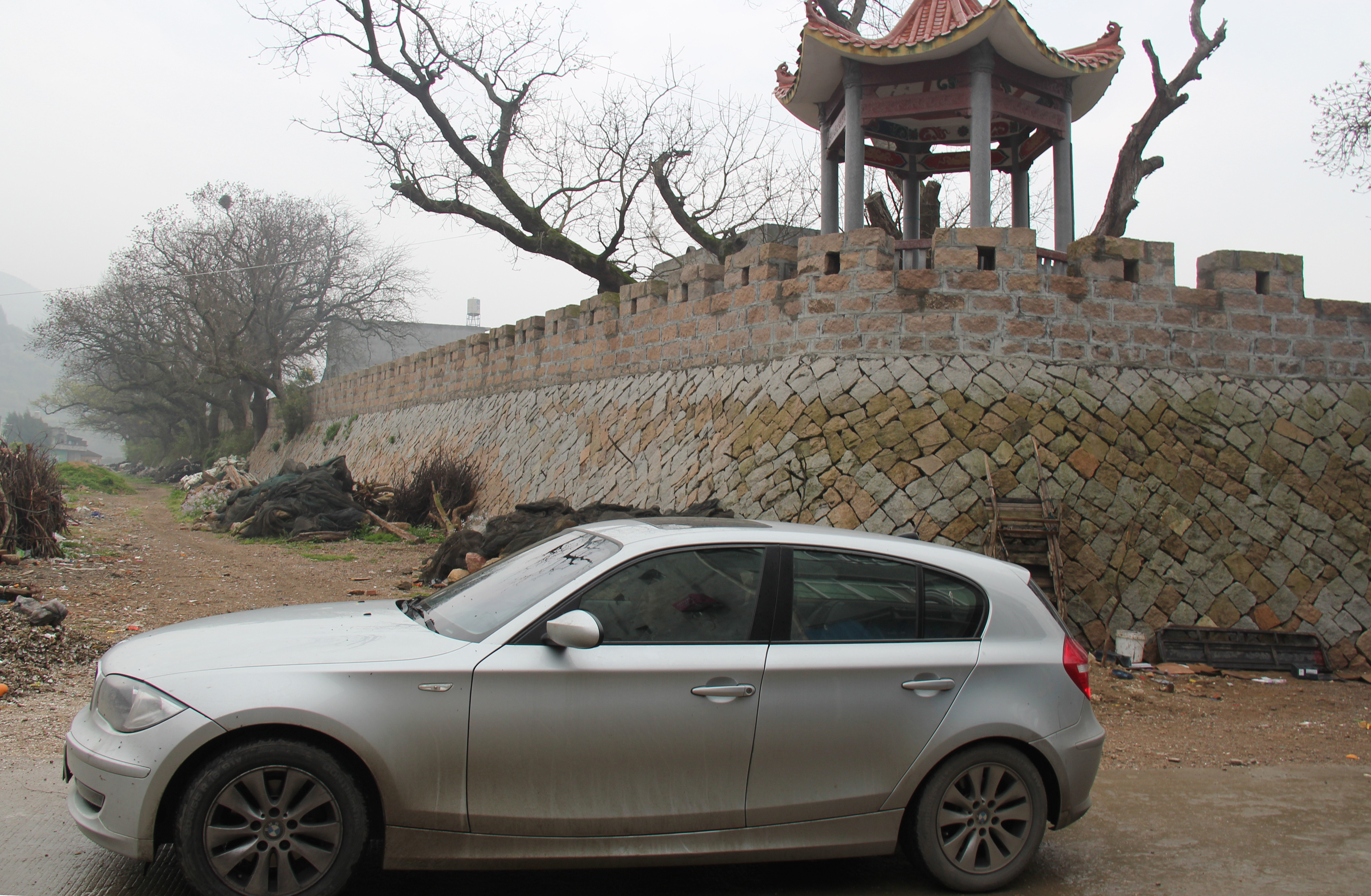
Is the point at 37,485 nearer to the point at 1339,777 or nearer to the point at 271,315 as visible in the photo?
the point at 1339,777

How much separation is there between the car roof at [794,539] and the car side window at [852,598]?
55mm

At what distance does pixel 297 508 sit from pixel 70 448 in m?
86.2

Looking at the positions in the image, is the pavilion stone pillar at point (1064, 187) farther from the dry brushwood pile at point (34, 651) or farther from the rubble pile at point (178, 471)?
the rubble pile at point (178, 471)

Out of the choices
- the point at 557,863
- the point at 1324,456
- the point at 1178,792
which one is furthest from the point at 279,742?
the point at 1324,456

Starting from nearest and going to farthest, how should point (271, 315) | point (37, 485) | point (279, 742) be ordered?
1. point (279, 742)
2. point (37, 485)
3. point (271, 315)

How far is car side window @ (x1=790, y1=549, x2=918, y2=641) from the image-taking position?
343cm

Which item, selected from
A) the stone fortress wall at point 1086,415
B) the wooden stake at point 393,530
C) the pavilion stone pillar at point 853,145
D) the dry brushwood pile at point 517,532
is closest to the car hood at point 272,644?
the stone fortress wall at point 1086,415

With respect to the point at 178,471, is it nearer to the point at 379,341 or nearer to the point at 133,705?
the point at 379,341

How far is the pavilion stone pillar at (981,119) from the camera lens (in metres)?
9.31

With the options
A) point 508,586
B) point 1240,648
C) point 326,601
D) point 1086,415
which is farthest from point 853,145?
point 508,586

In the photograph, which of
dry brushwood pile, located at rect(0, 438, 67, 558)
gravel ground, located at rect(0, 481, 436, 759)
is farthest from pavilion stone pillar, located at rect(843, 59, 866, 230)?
dry brushwood pile, located at rect(0, 438, 67, 558)

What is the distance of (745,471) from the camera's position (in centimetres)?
920

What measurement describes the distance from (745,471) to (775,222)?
14680 millimetres

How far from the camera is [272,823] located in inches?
113
